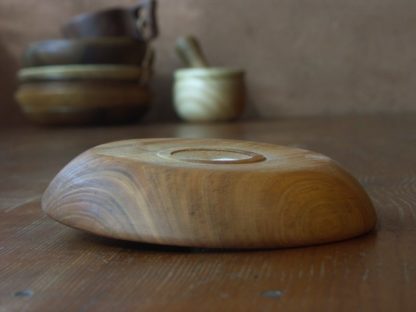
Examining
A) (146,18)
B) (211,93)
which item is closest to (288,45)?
(211,93)

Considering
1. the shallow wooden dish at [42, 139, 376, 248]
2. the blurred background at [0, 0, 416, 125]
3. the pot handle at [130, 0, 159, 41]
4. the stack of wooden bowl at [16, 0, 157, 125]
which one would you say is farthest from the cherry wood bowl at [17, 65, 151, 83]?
the shallow wooden dish at [42, 139, 376, 248]

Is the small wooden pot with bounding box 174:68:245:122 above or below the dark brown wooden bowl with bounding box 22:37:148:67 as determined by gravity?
below

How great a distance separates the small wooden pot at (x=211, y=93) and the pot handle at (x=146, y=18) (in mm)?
156

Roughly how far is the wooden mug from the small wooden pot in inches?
6.7

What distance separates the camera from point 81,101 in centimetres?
185

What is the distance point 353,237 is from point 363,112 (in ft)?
5.97

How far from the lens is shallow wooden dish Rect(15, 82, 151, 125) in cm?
185

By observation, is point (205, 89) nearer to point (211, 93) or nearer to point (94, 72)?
point (211, 93)

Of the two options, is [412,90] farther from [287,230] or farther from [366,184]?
[287,230]

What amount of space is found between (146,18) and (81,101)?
0.30 m

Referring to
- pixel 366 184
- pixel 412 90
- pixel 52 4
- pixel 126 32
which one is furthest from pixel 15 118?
pixel 366 184

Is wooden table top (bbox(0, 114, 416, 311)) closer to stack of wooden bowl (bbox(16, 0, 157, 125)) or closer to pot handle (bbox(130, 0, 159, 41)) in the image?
stack of wooden bowl (bbox(16, 0, 157, 125))

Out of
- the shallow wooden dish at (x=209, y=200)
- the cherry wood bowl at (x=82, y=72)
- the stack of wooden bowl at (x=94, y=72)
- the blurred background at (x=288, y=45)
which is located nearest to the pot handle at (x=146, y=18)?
the stack of wooden bowl at (x=94, y=72)

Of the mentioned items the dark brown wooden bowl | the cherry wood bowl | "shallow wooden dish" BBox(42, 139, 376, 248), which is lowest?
the cherry wood bowl
